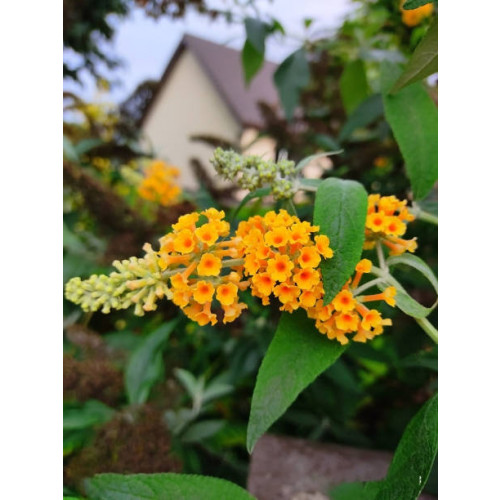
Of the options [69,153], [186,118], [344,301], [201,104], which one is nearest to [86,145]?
[69,153]

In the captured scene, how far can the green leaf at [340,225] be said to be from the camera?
0.38 m

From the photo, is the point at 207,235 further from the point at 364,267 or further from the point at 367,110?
the point at 367,110

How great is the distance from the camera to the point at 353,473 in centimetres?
68

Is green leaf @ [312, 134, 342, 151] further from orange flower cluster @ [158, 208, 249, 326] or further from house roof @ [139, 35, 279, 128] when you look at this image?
orange flower cluster @ [158, 208, 249, 326]

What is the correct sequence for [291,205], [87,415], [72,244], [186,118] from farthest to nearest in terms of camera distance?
[186,118] → [72,244] → [87,415] → [291,205]

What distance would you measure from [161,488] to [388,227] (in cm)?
25

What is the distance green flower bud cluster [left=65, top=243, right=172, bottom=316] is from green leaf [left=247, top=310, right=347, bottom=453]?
0.09 meters

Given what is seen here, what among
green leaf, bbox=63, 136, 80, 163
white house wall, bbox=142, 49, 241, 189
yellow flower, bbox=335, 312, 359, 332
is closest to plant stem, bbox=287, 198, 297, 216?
yellow flower, bbox=335, 312, 359, 332

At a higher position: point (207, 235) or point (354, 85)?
point (354, 85)

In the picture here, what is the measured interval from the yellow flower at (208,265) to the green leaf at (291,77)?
1.64 ft

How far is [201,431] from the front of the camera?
2.52ft

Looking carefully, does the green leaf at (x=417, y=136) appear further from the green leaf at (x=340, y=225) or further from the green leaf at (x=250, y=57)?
the green leaf at (x=250, y=57)

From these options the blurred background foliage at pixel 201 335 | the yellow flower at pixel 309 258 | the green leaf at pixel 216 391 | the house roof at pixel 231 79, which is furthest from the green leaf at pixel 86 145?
the yellow flower at pixel 309 258
